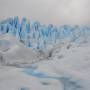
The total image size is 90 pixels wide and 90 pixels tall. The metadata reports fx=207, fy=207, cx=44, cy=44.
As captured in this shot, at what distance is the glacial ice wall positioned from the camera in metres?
62.2

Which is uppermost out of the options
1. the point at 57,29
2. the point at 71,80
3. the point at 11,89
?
the point at 11,89

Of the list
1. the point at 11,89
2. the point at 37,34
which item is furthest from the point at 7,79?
the point at 37,34

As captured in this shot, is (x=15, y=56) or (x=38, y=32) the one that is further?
(x=38, y=32)

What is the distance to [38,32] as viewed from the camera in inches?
3041

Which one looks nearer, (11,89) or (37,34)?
(11,89)

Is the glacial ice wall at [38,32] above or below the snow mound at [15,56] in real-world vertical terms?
below

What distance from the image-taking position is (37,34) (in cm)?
7525

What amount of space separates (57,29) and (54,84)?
84.4 m

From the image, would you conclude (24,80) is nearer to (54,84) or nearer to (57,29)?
(54,84)

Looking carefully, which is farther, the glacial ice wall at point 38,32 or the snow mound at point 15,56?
the glacial ice wall at point 38,32

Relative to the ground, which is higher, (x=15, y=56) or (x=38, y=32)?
(x=15, y=56)

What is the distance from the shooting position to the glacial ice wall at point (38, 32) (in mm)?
62156

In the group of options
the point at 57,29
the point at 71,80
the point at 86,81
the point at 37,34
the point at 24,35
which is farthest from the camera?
the point at 57,29

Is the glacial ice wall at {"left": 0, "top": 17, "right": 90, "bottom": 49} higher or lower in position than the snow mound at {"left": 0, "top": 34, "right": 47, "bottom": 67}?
lower
